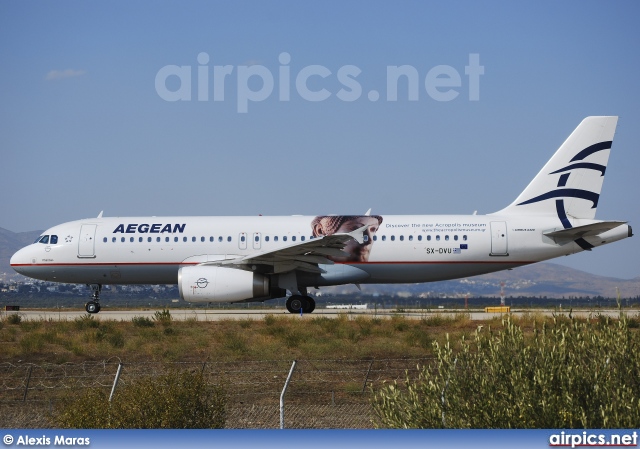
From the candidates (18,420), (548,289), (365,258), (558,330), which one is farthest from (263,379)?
(548,289)

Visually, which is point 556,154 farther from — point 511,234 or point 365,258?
point 365,258

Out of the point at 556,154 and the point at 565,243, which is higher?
the point at 556,154

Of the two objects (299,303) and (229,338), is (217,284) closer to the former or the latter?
(299,303)

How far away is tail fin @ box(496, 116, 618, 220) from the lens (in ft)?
107

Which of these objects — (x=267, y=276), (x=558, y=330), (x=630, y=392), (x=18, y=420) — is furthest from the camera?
(x=267, y=276)

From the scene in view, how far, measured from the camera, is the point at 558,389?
10.8 metres

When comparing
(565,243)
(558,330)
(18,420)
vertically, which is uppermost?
(565,243)

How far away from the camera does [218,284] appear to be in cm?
2988

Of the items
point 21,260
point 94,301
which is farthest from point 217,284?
point 21,260

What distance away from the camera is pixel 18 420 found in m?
15.9

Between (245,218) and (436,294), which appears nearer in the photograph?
(245,218)

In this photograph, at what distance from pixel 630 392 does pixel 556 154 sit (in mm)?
23650

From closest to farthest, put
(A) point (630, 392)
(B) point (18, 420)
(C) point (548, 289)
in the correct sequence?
(A) point (630, 392)
(B) point (18, 420)
(C) point (548, 289)

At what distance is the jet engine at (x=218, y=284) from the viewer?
29.8 metres
